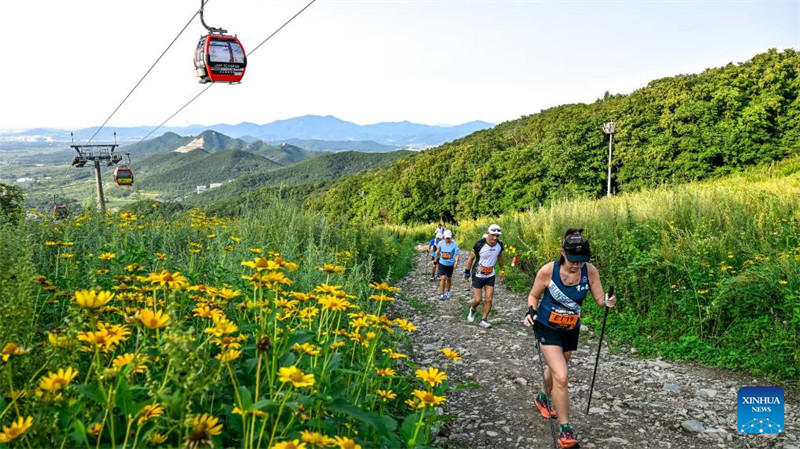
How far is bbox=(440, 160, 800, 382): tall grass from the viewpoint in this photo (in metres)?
5.75

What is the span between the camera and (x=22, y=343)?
7.76 ft

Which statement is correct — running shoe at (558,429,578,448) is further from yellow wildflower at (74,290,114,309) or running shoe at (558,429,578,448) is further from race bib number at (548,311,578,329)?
yellow wildflower at (74,290,114,309)

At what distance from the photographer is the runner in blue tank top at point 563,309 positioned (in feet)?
14.3

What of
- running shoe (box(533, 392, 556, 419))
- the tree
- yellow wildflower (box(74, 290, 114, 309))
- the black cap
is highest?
the tree

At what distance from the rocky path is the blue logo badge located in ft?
0.77

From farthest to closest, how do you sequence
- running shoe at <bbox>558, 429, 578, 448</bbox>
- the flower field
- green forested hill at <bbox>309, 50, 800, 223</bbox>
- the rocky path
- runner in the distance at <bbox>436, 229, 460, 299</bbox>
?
green forested hill at <bbox>309, 50, 800, 223</bbox>, runner in the distance at <bbox>436, 229, 460, 299</bbox>, the rocky path, running shoe at <bbox>558, 429, 578, 448</bbox>, the flower field

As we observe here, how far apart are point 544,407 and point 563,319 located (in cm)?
113

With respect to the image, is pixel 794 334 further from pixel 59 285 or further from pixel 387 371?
pixel 59 285

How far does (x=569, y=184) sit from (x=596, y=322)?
34592mm

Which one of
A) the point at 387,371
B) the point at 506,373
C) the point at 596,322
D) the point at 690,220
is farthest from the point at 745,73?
the point at 387,371

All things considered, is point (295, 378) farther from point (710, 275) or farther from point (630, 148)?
point (630, 148)

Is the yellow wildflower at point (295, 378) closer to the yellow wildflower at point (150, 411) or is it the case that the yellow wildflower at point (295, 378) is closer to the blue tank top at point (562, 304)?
the yellow wildflower at point (150, 411)

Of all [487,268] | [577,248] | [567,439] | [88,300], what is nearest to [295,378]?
[88,300]

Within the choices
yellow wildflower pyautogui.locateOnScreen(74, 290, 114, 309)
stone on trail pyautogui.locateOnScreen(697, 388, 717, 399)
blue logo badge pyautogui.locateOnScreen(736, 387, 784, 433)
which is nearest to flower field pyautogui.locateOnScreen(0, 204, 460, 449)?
yellow wildflower pyautogui.locateOnScreen(74, 290, 114, 309)
